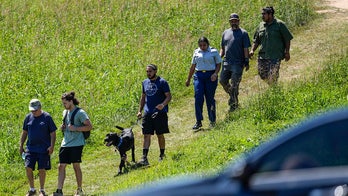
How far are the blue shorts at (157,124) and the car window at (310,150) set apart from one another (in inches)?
352

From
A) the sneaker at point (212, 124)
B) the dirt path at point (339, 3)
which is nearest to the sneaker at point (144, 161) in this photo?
the sneaker at point (212, 124)

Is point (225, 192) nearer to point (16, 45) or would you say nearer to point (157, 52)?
point (157, 52)

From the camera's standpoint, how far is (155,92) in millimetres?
13039

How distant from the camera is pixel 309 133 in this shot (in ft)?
13.2

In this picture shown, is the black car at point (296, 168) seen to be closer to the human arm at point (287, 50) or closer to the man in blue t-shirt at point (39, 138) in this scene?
the man in blue t-shirt at point (39, 138)

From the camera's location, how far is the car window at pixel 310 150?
4012 millimetres

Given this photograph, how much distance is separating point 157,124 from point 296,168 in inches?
358

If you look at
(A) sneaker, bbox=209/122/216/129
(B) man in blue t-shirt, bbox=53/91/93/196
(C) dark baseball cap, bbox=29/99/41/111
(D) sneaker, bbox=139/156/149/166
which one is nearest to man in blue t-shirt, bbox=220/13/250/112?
(A) sneaker, bbox=209/122/216/129

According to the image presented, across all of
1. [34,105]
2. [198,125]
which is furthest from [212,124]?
[34,105]

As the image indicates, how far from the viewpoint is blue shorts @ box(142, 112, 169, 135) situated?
1301 cm

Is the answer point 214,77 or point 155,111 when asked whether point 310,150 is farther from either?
point 214,77

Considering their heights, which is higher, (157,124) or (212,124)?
(157,124)

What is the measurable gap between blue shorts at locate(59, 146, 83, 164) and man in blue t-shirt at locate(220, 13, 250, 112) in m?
3.62

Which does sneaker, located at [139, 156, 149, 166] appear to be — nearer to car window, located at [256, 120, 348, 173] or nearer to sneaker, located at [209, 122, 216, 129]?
sneaker, located at [209, 122, 216, 129]
